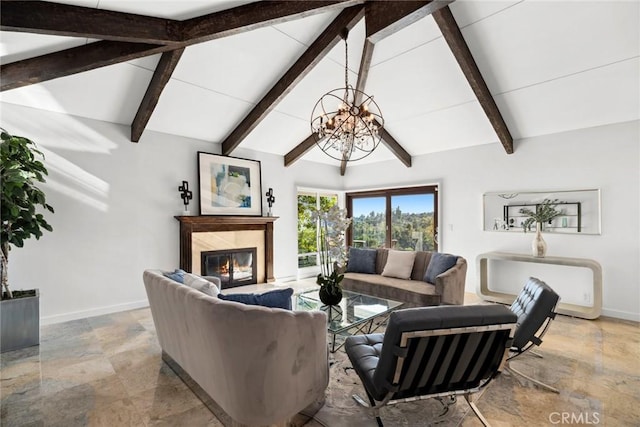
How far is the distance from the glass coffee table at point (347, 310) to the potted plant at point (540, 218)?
8.63 feet

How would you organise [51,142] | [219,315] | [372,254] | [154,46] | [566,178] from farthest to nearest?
[372,254], [566,178], [51,142], [154,46], [219,315]

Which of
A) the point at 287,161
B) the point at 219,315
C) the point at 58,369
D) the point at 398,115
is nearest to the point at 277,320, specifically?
the point at 219,315

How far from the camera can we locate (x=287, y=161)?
20.4 ft

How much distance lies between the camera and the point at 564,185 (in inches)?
175

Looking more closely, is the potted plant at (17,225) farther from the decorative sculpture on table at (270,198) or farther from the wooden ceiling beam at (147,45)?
the decorative sculpture on table at (270,198)

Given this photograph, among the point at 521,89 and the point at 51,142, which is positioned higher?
the point at 521,89

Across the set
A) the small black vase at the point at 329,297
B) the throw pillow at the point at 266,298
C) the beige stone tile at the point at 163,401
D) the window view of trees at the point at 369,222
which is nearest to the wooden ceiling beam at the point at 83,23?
the throw pillow at the point at 266,298

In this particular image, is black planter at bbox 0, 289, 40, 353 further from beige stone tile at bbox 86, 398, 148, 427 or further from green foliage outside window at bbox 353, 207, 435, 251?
green foliage outside window at bbox 353, 207, 435, 251

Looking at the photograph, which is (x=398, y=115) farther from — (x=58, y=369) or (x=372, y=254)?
(x=58, y=369)

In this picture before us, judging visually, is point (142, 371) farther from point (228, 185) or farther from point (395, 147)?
point (395, 147)

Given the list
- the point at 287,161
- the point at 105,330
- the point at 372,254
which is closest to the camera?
the point at 105,330

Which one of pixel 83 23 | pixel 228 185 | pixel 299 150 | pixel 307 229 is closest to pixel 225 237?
pixel 228 185

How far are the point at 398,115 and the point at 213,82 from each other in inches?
119

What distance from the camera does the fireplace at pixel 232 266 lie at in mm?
5109
